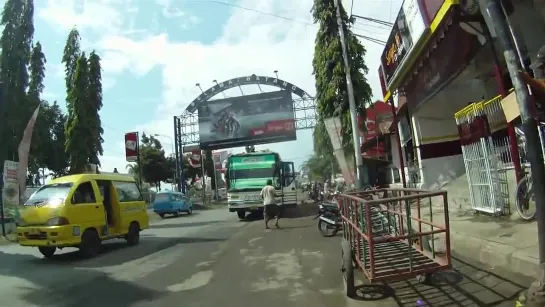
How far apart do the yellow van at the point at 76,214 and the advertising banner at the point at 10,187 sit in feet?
25.2

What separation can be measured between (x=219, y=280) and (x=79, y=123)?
19.3 meters

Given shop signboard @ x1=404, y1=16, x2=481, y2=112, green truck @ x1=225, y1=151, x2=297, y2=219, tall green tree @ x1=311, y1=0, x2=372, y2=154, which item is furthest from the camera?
green truck @ x1=225, y1=151, x2=297, y2=219

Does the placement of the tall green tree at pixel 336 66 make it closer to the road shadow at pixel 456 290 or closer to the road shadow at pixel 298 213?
the road shadow at pixel 298 213

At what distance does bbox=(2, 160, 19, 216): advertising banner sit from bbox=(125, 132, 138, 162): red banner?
1147 centimetres

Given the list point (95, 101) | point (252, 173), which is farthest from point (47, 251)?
point (95, 101)

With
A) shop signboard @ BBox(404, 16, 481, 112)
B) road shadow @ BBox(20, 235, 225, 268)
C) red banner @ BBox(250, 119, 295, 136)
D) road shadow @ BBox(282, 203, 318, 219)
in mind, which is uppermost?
red banner @ BBox(250, 119, 295, 136)

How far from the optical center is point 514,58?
4984 mm

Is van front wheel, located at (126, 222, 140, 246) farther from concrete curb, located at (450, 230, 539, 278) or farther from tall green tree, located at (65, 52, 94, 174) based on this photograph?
tall green tree, located at (65, 52, 94, 174)

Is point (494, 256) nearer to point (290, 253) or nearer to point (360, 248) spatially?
point (360, 248)

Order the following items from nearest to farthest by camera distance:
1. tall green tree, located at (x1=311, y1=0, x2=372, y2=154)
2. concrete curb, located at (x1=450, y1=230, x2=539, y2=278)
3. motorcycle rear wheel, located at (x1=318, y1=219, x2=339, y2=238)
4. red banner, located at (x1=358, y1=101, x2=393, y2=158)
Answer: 1. concrete curb, located at (x1=450, y1=230, x2=539, y2=278)
2. motorcycle rear wheel, located at (x1=318, y1=219, x2=339, y2=238)
3. tall green tree, located at (x1=311, y1=0, x2=372, y2=154)
4. red banner, located at (x1=358, y1=101, x2=393, y2=158)

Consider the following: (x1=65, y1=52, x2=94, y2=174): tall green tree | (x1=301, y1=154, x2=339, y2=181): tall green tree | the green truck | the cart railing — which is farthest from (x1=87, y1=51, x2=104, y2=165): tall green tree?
(x1=301, y1=154, x2=339, y2=181): tall green tree

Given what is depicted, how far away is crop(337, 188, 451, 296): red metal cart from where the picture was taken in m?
5.25

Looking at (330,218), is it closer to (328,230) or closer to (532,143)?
(328,230)

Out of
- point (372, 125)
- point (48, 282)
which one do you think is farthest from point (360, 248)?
point (372, 125)
